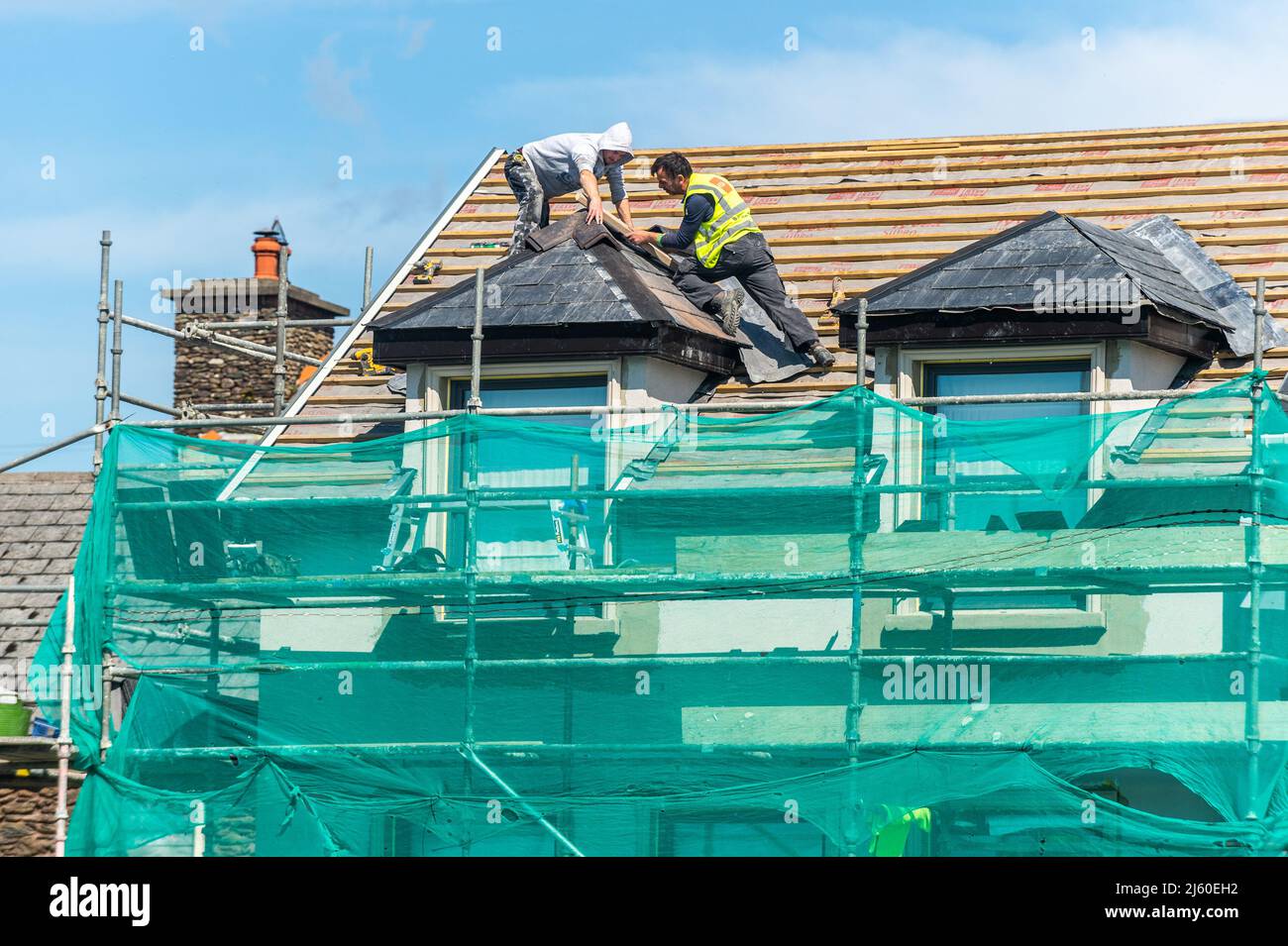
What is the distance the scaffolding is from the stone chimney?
17800 mm

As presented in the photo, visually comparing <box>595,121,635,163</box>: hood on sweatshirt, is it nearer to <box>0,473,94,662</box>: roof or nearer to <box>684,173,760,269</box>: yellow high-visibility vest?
<box>684,173,760,269</box>: yellow high-visibility vest

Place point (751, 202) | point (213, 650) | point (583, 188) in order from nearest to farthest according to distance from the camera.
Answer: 1. point (213, 650)
2. point (583, 188)
3. point (751, 202)

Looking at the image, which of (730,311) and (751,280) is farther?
(751,280)

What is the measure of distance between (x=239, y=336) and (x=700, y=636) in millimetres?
19961

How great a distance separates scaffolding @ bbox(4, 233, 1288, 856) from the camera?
44.1 feet

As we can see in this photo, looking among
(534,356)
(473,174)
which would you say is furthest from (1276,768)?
(473,174)

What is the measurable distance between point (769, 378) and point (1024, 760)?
14.1ft

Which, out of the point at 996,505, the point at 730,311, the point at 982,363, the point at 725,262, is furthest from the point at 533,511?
the point at 982,363

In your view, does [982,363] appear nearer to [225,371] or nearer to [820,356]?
[820,356]

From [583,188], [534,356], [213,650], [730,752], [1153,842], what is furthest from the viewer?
[583,188]

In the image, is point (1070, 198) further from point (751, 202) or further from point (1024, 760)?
point (1024, 760)

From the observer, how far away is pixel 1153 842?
43.0ft

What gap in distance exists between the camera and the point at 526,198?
17.9 m

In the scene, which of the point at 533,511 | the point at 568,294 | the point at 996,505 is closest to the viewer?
the point at 996,505
